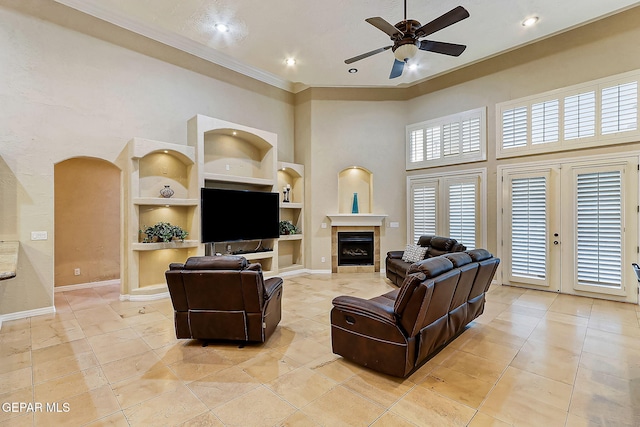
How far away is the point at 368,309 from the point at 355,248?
16.1ft

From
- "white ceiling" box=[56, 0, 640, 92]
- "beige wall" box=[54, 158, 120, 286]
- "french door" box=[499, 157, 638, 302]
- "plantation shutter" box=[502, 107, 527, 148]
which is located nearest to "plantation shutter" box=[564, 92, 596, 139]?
"french door" box=[499, 157, 638, 302]

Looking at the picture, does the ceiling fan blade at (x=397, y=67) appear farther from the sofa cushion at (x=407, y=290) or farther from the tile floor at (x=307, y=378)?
the tile floor at (x=307, y=378)

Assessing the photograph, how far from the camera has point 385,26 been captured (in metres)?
3.54

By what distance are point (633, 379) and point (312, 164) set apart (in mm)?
6302

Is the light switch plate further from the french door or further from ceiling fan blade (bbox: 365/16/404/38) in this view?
the french door


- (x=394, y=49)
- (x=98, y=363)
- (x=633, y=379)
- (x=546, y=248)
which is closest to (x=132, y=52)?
(x=394, y=49)

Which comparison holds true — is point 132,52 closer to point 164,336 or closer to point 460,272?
point 164,336

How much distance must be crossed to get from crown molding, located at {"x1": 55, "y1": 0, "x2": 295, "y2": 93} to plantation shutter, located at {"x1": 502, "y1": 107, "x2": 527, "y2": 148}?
499 cm

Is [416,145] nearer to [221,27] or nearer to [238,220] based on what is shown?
[238,220]

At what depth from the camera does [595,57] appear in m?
5.12

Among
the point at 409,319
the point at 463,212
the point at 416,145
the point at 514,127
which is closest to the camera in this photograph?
the point at 409,319

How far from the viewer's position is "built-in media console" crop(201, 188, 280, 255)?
583cm

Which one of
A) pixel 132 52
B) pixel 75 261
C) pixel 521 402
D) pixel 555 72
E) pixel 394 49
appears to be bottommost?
pixel 521 402

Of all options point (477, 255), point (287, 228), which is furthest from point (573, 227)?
point (287, 228)
